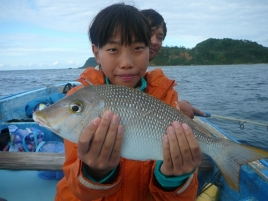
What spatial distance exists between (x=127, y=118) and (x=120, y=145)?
20cm

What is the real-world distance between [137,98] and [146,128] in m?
0.24

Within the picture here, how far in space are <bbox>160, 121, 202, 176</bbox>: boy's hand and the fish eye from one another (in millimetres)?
676

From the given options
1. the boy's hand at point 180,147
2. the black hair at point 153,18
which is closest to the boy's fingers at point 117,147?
the boy's hand at point 180,147

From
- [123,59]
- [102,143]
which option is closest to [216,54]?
[123,59]

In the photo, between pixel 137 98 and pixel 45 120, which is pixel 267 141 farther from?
pixel 45 120

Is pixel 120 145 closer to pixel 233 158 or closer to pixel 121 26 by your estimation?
pixel 233 158

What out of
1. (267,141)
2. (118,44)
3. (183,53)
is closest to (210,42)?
(183,53)

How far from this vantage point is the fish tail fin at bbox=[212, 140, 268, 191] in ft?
5.93

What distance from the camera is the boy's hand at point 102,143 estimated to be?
1.61m

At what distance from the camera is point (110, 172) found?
185cm

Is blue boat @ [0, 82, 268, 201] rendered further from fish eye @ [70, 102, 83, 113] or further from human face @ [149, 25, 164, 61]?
human face @ [149, 25, 164, 61]

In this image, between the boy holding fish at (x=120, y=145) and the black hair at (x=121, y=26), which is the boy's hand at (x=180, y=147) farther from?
the black hair at (x=121, y=26)

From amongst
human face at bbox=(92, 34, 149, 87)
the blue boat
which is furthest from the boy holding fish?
the blue boat

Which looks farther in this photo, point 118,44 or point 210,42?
point 210,42
